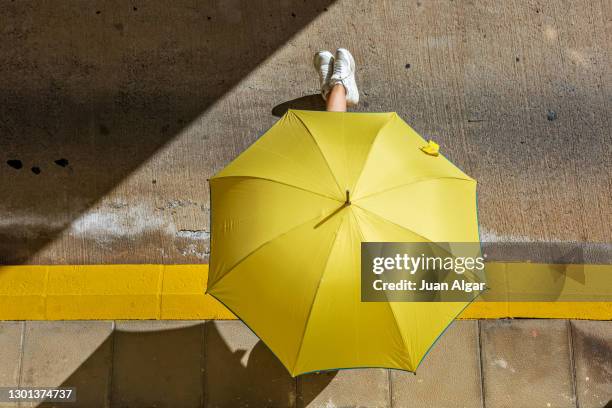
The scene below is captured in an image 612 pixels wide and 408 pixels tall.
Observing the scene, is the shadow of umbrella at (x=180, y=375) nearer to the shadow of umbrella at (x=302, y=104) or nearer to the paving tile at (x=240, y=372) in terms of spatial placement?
the paving tile at (x=240, y=372)

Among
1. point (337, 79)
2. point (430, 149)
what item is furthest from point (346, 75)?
point (430, 149)

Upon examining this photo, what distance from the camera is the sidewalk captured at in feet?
18.1

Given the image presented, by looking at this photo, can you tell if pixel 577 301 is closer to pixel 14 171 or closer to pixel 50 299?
pixel 50 299

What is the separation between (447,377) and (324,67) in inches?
Answer: 132

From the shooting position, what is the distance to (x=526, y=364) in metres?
5.68

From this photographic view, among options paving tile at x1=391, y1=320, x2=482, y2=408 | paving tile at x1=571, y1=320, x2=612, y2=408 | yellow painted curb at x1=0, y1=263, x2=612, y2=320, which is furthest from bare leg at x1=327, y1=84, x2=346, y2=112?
paving tile at x1=571, y1=320, x2=612, y2=408

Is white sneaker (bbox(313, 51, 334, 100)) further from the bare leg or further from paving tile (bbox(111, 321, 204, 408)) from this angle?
paving tile (bbox(111, 321, 204, 408))

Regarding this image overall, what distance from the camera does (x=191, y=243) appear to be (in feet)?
19.3

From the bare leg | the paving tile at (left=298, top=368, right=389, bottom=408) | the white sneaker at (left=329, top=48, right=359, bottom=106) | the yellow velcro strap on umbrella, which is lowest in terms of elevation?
the paving tile at (left=298, top=368, right=389, bottom=408)

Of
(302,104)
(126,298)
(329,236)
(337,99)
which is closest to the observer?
(329,236)

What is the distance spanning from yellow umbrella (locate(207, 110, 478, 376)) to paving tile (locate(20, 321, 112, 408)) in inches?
84.1

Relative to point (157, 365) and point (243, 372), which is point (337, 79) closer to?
point (243, 372)

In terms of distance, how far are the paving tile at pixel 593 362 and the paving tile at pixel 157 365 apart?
3.72 meters

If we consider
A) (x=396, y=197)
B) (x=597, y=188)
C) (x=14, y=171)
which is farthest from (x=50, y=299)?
(x=597, y=188)
